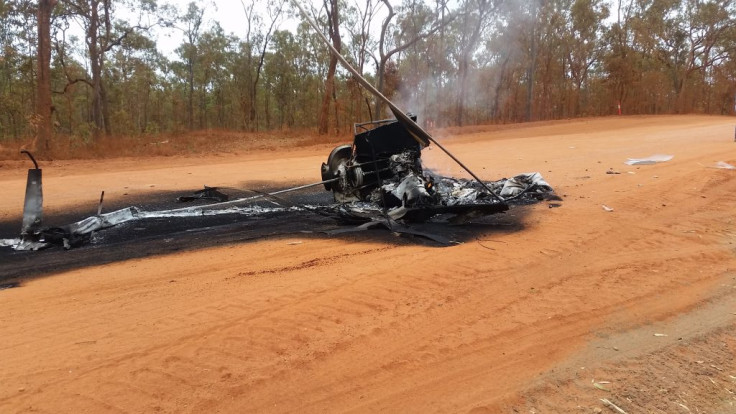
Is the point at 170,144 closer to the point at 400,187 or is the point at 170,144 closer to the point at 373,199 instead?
the point at 373,199

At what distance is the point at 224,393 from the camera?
3.02 m

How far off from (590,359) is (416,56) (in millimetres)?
34478

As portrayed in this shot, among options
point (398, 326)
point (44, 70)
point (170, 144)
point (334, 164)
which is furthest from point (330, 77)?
point (398, 326)

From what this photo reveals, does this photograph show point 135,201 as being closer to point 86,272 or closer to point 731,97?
point 86,272

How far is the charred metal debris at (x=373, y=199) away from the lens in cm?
654

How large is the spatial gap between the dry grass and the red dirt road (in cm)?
1525

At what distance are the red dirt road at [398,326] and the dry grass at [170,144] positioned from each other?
15252 mm

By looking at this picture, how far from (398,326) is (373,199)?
4538 millimetres

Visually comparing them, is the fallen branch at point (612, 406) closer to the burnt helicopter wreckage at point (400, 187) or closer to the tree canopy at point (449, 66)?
the burnt helicopter wreckage at point (400, 187)

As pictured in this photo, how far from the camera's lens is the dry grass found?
58.1ft

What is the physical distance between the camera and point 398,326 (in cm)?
387

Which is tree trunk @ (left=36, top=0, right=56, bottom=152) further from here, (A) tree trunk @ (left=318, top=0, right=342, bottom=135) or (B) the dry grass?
(A) tree trunk @ (left=318, top=0, right=342, bottom=135)

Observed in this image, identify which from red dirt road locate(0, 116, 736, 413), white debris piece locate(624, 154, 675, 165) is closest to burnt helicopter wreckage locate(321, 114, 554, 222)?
red dirt road locate(0, 116, 736, 413)

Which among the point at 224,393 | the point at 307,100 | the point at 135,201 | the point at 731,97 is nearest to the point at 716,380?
the point at 224,393
